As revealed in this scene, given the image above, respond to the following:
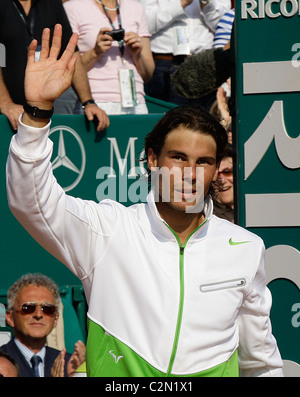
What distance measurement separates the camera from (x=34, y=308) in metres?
4.78

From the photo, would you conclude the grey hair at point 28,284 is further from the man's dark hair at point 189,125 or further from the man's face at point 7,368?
the man's dark hair at point 189,125

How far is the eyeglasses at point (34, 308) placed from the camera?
15.7ft

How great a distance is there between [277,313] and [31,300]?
1.43 metres

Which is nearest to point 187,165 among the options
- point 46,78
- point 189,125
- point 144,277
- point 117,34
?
point 189,125

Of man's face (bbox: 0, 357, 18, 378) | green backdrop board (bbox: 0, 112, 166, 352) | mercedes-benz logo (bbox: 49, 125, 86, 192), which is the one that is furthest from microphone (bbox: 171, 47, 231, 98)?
man's face (bbox: 0, 357, 18, 378)

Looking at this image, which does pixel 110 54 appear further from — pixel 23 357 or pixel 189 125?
pixel 189 125

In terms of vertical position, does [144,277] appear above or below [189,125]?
below

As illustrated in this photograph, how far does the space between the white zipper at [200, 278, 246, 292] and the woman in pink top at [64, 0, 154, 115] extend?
136 inches

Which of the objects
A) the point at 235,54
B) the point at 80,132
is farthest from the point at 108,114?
the point at 235,54

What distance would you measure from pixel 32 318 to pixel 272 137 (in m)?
1.71

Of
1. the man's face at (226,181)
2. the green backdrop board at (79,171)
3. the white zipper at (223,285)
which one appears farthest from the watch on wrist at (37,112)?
the green backdrop board at (79,171)

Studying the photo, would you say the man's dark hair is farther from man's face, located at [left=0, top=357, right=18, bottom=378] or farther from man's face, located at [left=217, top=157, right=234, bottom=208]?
man's face, located at [left=217, top=157, right=234, bottom=208]

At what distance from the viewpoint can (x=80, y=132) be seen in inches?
224
